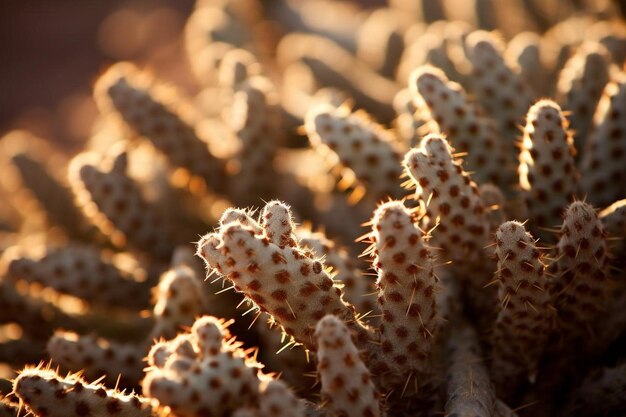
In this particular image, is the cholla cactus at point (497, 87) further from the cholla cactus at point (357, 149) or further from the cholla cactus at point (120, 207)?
the cholla cactus at point (120, 207)

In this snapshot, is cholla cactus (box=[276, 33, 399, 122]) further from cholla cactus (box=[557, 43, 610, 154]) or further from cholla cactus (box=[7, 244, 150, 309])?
cholla cactus (box=[7, 244, 150, 309])

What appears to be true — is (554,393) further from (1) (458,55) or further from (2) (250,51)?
(2) (250,51)

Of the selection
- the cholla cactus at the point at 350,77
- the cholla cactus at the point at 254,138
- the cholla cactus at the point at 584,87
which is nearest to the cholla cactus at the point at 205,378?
the cholla cactus at the point at 254,138

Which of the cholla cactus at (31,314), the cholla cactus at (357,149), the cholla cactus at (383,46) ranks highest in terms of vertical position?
the cholla cactus at (383,46)

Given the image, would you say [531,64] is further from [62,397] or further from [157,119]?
[62,397]

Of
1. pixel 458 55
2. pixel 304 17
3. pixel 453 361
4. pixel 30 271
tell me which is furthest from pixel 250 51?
pixel 453 361

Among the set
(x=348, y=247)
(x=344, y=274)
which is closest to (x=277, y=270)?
(x=344, y=274)
